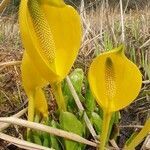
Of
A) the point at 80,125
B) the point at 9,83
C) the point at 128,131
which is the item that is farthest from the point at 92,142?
the point at 9,83

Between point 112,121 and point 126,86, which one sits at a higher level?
point 126,86

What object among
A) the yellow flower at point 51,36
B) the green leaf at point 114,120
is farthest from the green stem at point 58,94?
the green leaf at point 114,120

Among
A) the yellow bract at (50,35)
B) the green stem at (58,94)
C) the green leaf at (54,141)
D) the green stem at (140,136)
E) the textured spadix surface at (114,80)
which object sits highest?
the yellow bract at (50,35)

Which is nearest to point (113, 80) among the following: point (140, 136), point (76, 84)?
point (140, 136)

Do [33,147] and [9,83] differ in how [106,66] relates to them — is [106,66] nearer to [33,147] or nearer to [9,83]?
[33,147]

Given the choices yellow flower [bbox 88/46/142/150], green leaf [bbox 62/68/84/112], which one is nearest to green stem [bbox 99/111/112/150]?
yellow flower [bbox 88/46/142/150]

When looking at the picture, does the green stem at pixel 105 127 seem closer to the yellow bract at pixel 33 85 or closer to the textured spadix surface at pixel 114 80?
the textured spadix surface at pixel 114 80
